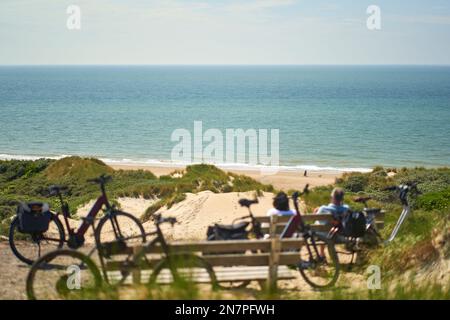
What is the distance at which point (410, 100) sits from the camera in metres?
112

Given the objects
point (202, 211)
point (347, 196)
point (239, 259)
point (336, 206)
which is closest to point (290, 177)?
point (347, 196)

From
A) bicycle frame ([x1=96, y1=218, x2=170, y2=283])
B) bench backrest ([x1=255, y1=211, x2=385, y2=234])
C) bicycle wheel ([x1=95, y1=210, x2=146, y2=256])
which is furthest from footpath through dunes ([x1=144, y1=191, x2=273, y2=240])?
bicycle frame ([x1=96, y1=218, x2=170, y2=283])

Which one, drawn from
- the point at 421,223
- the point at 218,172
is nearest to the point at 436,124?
the point at 218,172

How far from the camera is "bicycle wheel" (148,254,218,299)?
19.3 ft

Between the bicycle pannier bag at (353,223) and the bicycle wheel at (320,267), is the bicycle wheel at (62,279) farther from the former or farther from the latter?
the bicycle pannier bag at (353,223)

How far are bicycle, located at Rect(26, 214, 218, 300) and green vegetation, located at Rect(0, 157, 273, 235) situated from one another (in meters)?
7.75

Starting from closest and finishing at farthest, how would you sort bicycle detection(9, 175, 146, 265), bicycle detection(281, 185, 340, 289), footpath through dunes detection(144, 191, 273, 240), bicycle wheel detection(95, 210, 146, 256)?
1. bicycle wheel detection(95, 210, 146, 256)
2. bicycle detection(281, 185, 340, 289)
3. bicycle detection(9, 175, 146, 265)
4. footpath through dunes detection(144, 191, 273, 240)

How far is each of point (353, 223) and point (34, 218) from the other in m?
4.20

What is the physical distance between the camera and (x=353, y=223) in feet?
27.3

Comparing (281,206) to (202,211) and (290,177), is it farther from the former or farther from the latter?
(290,177)

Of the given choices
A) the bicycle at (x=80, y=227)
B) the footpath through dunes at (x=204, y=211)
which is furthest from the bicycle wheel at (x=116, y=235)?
the footpath through dunes at (x=204, y=211)

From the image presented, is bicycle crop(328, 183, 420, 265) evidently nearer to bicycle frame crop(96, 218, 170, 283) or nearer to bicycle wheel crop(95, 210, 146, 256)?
bicycle wheel crop(95, 210, 146, 256)

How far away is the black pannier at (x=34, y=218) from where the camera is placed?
Result: 27.2 feet
